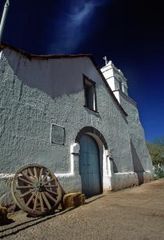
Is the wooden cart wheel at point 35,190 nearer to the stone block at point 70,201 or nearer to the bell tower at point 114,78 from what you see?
the stone block at point 70,201

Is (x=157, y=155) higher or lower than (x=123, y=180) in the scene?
higher

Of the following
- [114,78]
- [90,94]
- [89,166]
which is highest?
[114,78]

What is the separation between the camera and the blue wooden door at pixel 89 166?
27.4 ft

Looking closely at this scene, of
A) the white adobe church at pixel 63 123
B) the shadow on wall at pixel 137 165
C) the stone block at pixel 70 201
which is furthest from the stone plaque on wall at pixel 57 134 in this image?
the shadow on wall at pixel 137 165

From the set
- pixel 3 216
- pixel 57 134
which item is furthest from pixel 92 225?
pixel 57 134

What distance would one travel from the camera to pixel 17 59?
6.62 meters

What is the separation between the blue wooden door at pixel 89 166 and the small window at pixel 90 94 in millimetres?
1750

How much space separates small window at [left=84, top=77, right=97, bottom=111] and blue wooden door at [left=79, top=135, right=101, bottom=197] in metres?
1.75

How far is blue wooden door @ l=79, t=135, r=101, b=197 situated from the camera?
329 inches

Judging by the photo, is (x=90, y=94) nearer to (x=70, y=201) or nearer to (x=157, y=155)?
(x=70, y=201)

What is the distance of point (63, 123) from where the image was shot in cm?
770

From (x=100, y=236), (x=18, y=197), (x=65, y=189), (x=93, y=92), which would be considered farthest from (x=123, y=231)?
(x=93, y=92)

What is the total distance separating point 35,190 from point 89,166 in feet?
12.4

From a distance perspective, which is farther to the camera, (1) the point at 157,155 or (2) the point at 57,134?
(1) the point at 157,155
